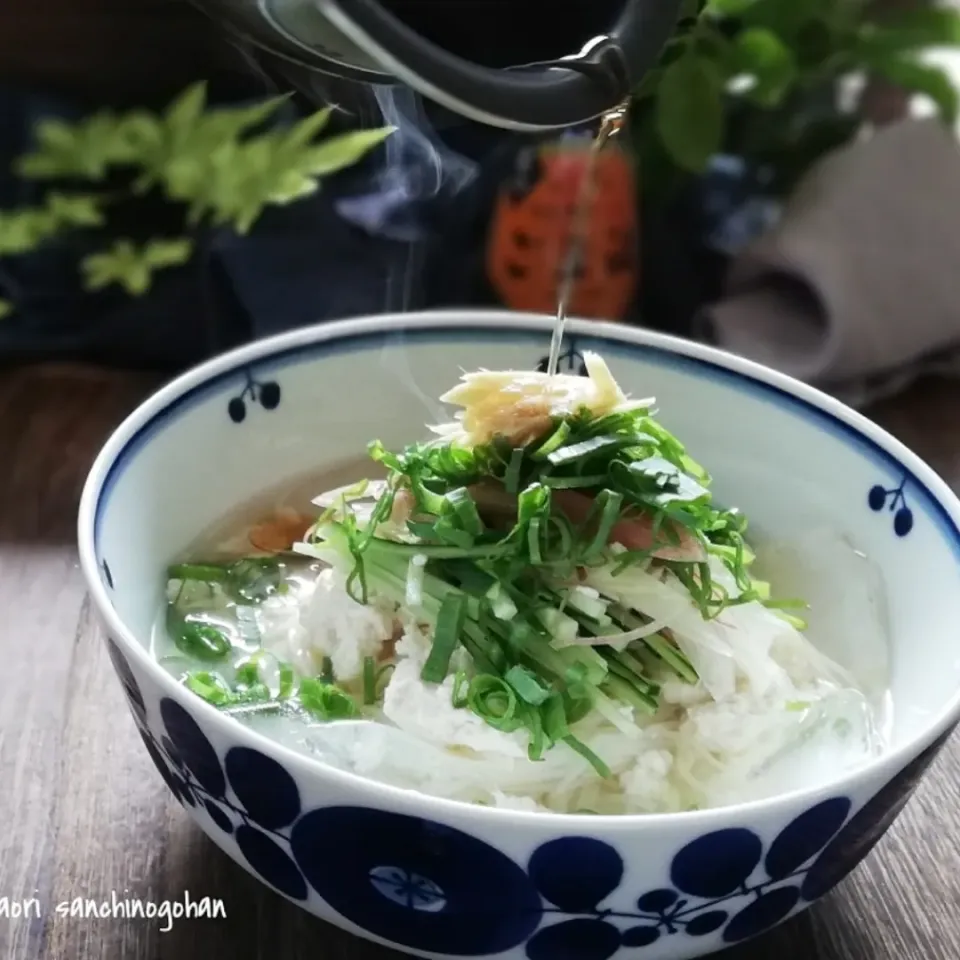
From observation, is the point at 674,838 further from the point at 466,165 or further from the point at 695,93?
the point at 695,93

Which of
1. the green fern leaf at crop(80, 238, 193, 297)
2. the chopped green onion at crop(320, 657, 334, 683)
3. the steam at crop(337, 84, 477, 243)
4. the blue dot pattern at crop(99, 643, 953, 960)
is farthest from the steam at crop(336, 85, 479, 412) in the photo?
the blue dot pattern at crop(99, 643, 953, 960)

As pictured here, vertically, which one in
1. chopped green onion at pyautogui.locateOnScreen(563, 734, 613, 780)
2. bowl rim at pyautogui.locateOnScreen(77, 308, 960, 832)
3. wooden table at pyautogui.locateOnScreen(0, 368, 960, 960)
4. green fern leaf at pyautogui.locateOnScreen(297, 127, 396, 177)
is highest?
green fern leaf at pyautogui.locateOnScreen(297, 127, 396, 177)

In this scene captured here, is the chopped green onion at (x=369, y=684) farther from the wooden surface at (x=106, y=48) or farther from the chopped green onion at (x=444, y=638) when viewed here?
the wooden surface at (x=106, y=48)

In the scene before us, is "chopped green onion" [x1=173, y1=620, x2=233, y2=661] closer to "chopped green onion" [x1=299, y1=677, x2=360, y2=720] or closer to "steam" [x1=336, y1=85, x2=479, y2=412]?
"chopped green onion" [x1=299, y1=677, x2=360, y2=720]

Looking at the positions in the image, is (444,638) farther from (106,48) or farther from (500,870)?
(106,48)

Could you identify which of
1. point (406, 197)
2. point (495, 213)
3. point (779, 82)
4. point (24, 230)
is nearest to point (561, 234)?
point (495, 213)

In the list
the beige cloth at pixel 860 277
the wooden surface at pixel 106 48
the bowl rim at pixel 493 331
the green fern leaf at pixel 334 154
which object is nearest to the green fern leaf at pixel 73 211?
the wooden surface at pixel 106 48
